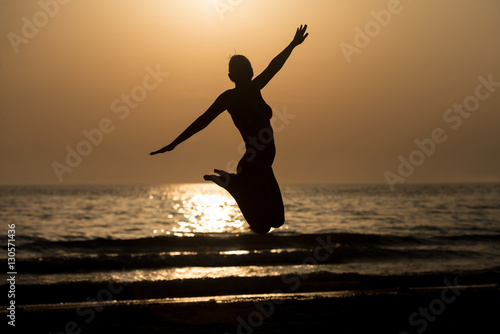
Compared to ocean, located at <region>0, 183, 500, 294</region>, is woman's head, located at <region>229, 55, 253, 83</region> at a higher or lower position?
higher

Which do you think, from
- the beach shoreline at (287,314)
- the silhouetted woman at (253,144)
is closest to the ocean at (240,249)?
the beach shoreline at (287,314)

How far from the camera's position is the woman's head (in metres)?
5.43

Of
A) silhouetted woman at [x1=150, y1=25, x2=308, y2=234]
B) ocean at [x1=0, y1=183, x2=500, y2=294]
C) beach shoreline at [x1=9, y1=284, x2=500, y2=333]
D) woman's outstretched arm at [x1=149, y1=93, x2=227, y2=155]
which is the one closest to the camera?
woman's outstretched arm at [x1=149, y1=93, x2=227, y2=155]

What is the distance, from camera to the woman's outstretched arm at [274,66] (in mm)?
5469

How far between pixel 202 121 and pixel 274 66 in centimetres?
98

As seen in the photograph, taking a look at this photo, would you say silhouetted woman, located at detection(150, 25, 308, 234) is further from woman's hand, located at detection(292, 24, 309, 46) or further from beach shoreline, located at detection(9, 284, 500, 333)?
beach shoreline, located at detection(9, 284, 500, 333)

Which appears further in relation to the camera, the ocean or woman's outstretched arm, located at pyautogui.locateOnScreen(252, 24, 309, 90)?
the ocean

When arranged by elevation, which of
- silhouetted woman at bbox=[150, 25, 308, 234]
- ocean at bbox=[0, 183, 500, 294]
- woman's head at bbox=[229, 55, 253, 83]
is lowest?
ocean at bbox=[0, 183, 500, 294]

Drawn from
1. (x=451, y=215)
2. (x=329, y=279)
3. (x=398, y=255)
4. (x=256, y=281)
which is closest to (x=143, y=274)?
(x=256, y=281)

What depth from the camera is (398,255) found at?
26484 mm

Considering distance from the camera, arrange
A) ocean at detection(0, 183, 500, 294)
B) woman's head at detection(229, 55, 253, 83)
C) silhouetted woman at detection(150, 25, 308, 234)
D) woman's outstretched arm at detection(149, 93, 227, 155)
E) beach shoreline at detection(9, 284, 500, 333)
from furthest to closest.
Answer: ocean at detection(0, 183, 500, 294) → beach shoreline at detection(9, 284, 500, 333) → woman's head at detection(229, 55, 253, 83) → silhouetted woman at detection(150, 25, 308, 234) → woman's outstretched arm at detection(149, 93, 227, 155)

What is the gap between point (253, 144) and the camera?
213 inches

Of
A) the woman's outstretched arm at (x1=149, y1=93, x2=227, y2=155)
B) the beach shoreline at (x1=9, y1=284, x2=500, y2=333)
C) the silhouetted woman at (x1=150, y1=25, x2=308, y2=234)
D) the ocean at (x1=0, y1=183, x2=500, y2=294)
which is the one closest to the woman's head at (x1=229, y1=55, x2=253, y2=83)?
the silhouetted woman at (x1=150, y1=25, x2=308, y2=234)

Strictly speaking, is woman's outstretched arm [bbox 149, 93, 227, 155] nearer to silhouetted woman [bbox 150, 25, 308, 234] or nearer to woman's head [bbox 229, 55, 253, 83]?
silhouetted woman [bbox 150, 25, 308, 234]
